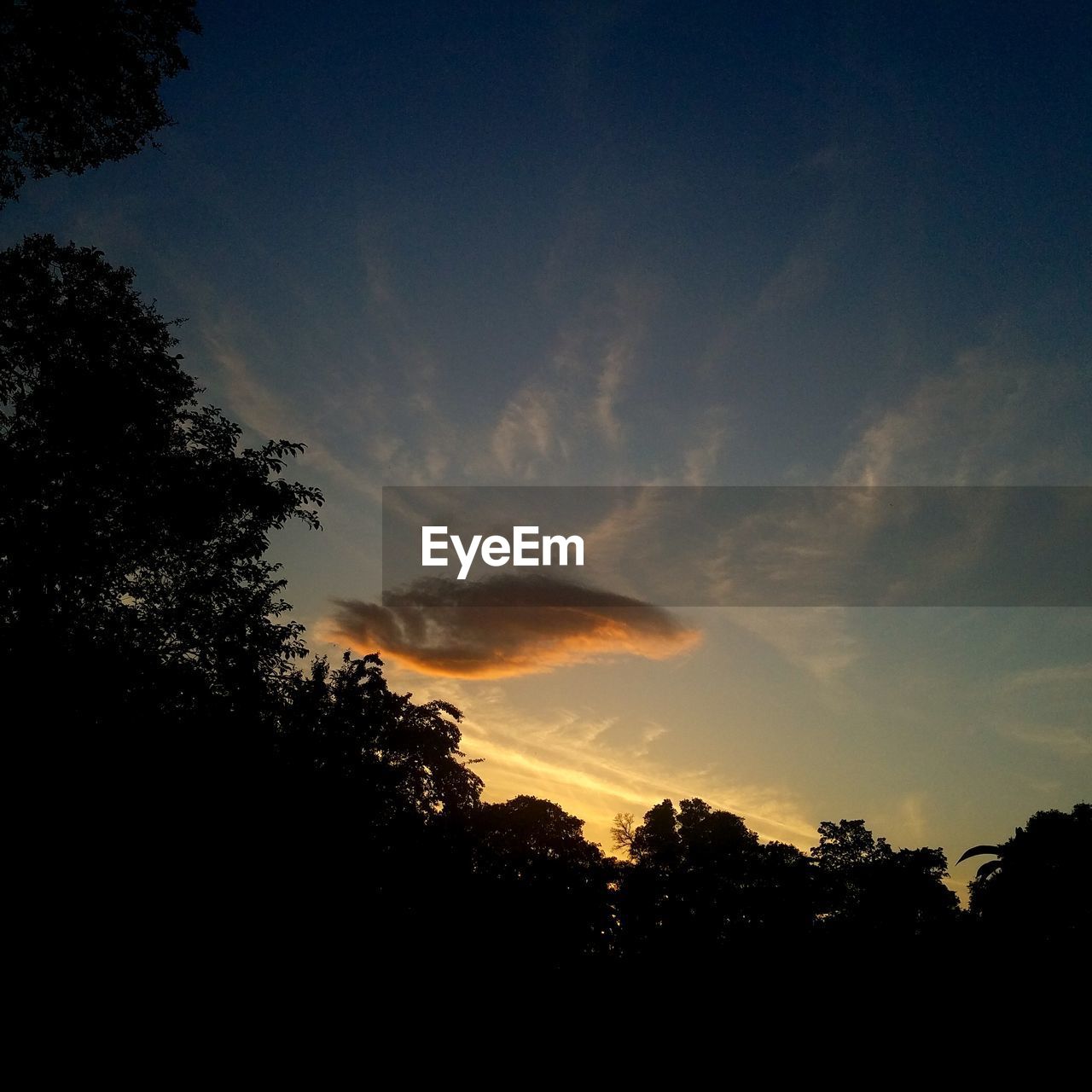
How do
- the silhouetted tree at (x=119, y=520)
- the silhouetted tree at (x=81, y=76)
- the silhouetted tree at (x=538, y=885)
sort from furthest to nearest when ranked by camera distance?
1. the silhouetted tree at (x=538, y=885)
2. the silhouetted tree at (x=119, y=520)
3. the silhouetted tree at (x=81, y=76)

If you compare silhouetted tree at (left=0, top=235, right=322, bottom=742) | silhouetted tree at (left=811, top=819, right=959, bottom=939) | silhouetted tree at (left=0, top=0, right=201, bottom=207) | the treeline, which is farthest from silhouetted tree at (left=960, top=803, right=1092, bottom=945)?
silhouetted tree at (left=0, top=0, right=201, bottom=207)

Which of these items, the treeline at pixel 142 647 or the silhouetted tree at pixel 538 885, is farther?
the silhouetted tree at pixel 538 885

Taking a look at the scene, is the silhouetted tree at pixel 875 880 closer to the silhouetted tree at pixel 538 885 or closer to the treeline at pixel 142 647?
the silhouetted tree at pixel 538 885

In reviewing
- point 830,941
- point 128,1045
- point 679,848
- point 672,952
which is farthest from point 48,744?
point 679,848

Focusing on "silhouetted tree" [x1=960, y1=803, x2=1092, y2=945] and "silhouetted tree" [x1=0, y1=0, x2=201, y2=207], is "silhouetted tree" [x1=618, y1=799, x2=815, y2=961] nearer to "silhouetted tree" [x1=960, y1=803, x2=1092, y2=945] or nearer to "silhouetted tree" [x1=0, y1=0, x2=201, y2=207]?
"silhouetted tree" [x1=960, y1=803, x2=1092, y2=945]

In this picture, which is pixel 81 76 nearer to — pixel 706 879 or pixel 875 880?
pixel 706 879

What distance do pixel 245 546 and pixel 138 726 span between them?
13.2ft

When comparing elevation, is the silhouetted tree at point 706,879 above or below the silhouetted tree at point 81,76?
below

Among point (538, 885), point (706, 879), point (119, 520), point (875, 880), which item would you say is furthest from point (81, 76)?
point (875, 880)

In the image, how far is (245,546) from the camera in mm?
14219

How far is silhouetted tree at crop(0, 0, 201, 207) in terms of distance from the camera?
9.07 m

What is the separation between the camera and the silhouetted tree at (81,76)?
9.07 meters

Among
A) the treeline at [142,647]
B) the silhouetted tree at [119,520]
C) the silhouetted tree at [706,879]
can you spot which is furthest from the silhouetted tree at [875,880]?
the silhouetted tree at [119,520]

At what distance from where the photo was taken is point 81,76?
9617mm
